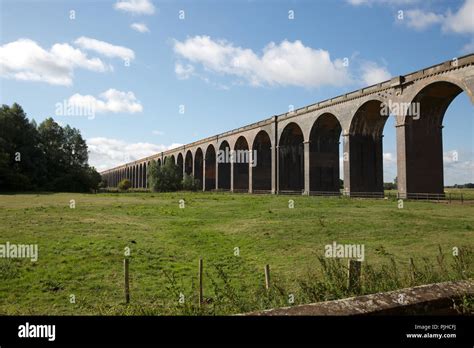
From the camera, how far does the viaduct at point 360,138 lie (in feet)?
93.3

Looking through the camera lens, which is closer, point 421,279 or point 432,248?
point 421,279

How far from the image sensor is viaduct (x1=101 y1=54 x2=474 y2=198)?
93.3 feet

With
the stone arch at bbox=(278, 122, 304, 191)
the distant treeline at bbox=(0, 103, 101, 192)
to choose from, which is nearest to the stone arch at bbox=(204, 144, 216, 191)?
the distant treeline at bbox=(0, 103, 101, 192)

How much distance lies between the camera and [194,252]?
12977 millimetres

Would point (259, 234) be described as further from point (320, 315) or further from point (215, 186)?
point (215, 186)

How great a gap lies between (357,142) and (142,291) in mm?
30837

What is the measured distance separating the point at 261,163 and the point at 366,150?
1801cm

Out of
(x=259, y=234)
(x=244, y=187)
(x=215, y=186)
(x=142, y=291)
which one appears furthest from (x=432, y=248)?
(x=215, y=186)

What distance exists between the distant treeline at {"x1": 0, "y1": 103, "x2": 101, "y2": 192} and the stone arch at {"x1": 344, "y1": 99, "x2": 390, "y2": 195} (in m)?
41.2

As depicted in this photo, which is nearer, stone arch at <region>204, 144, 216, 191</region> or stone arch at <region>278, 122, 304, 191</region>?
stone arch at <region>278, 122, 304, 191</region>

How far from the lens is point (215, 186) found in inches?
2517

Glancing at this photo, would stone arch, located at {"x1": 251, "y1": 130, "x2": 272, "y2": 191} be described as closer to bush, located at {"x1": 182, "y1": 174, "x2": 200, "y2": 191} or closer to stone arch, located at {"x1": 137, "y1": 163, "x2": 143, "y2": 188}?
bush, located at {"x1": 182, "y1": 174, "x2": 200, "y2": 191}

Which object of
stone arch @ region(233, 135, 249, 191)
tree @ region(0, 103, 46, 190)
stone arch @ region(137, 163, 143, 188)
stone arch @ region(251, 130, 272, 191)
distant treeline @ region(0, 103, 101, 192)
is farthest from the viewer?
stone arch @ region(137, 163, 143, 188)

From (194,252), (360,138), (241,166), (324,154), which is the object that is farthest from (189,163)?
(194,252)
